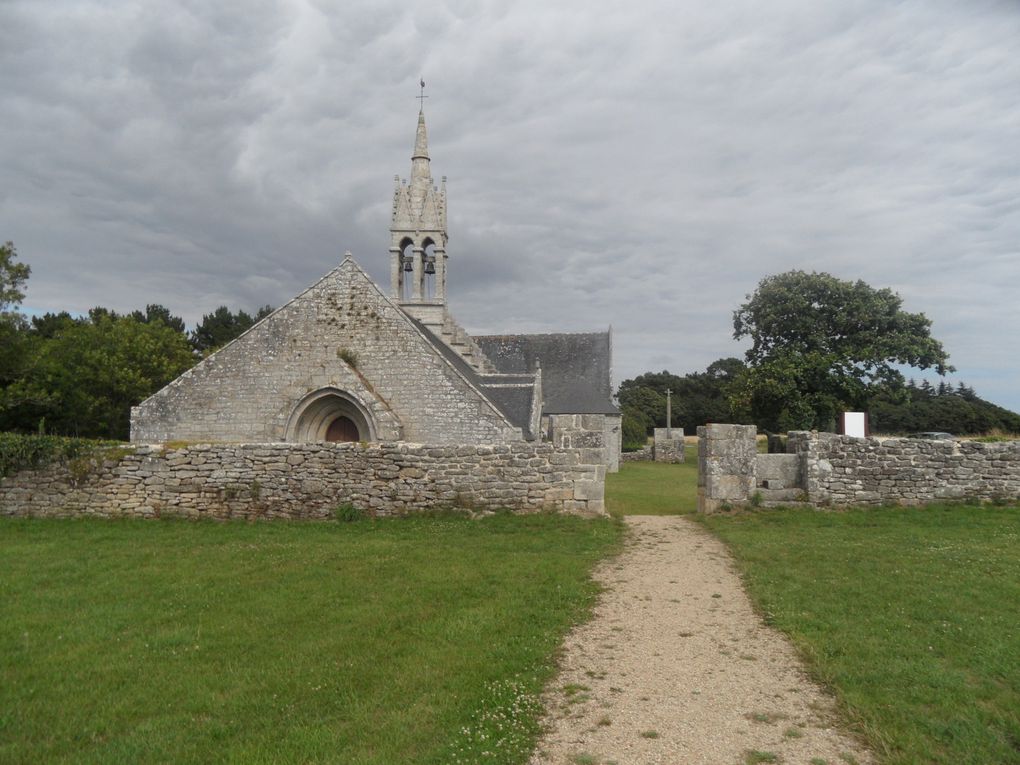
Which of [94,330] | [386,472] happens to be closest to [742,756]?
[386,472]

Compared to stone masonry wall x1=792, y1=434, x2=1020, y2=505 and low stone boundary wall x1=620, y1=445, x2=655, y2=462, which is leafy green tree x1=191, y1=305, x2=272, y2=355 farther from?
stone masonry wall x1=792, y1=434, x2=1020, y2=505

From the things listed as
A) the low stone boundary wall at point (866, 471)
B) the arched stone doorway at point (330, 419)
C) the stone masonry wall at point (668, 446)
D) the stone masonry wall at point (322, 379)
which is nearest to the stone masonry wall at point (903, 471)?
the low stone boundary wall at point (866, 471)

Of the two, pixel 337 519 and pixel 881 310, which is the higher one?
pixel 881 310

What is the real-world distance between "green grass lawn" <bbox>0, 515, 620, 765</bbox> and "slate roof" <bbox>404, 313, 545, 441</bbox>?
466 inches

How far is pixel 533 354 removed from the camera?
34156 millimetres

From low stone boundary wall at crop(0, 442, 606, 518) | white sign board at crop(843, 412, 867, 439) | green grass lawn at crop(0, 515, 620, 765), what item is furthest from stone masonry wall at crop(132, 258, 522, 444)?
white sign board at crop(843, 412, 867, 439)

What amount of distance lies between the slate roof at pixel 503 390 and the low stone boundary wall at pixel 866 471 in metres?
8.83

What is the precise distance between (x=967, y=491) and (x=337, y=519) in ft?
38.3

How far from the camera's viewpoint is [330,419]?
52.7ft

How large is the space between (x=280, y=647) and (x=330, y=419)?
37.5 ft

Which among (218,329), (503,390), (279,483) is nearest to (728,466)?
(279,483)

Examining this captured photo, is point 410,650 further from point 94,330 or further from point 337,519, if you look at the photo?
point 94,330

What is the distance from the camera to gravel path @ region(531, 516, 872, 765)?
11.8 feet

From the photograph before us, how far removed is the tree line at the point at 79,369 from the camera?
21.9 meters
